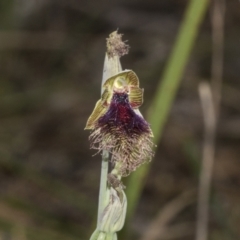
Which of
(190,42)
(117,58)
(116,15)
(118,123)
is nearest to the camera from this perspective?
(117,58)

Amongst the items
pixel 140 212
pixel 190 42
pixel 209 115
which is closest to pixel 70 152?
pixel 140 212

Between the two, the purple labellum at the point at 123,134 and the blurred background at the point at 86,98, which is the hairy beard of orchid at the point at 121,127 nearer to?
the purple labellum at the point at 123,134

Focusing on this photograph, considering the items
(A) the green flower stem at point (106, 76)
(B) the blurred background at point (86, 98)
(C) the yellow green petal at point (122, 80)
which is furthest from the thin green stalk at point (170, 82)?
(B) the blurred background at point (86, 98)

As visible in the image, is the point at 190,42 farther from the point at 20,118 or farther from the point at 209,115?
the point at 20,118

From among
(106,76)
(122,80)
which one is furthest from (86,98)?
(106,76)

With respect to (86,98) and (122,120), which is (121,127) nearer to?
(122,120)

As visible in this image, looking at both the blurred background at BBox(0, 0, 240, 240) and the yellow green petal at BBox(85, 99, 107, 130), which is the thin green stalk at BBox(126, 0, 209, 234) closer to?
the yellow green petal at BBox(85, 99, 107, 130)
